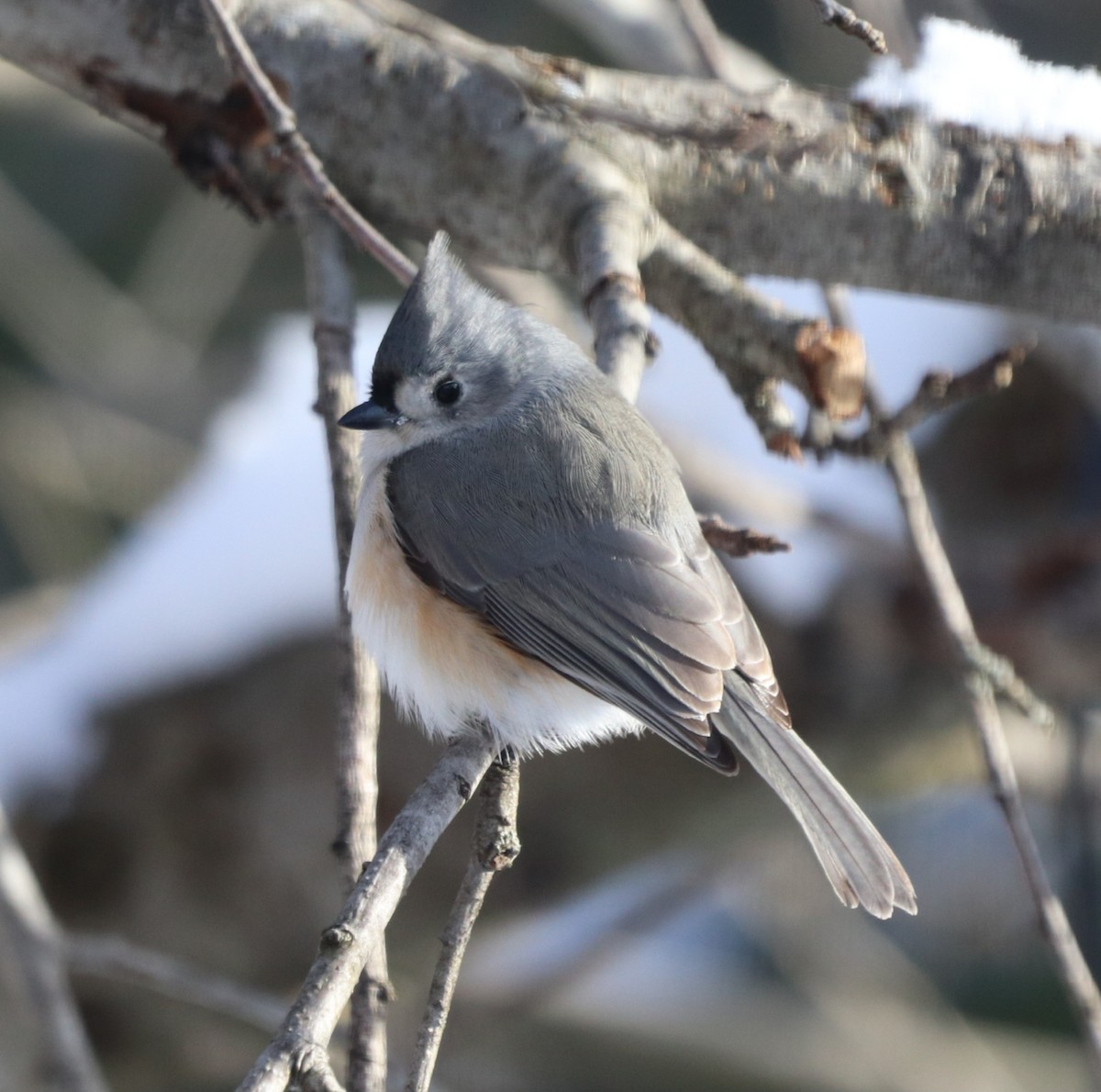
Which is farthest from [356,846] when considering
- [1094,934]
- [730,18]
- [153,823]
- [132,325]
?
[730,18]

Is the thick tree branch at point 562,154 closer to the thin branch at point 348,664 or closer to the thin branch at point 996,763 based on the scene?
the thin branch at point 348,664

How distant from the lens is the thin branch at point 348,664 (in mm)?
1504

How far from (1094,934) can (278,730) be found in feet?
7.61

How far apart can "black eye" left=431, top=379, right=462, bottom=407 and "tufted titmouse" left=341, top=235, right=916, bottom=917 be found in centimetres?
2

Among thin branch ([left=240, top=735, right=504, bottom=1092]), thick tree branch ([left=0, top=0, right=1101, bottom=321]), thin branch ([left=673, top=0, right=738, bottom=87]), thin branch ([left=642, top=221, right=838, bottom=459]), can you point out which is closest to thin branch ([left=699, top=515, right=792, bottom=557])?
thin branch ([left=642, top=221, right=838, bottom=459])

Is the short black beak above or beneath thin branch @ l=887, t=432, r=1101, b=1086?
above

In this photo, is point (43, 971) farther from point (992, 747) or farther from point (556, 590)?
point (992, 747)

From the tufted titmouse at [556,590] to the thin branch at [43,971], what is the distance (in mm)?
698

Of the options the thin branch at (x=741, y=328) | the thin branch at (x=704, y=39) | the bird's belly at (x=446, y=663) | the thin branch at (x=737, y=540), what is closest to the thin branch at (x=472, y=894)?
the bird's belly at (x=446, y=663)

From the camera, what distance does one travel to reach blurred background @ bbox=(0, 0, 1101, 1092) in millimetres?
2871

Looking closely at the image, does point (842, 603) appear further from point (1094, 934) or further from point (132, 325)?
point (132, 325)

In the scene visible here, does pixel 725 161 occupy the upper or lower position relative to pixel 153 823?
upper

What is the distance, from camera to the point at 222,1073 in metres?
3.21

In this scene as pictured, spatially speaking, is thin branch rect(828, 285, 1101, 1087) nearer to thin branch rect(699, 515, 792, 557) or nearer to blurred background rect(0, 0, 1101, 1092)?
thin branch rect(699, 515, 792, 557)
